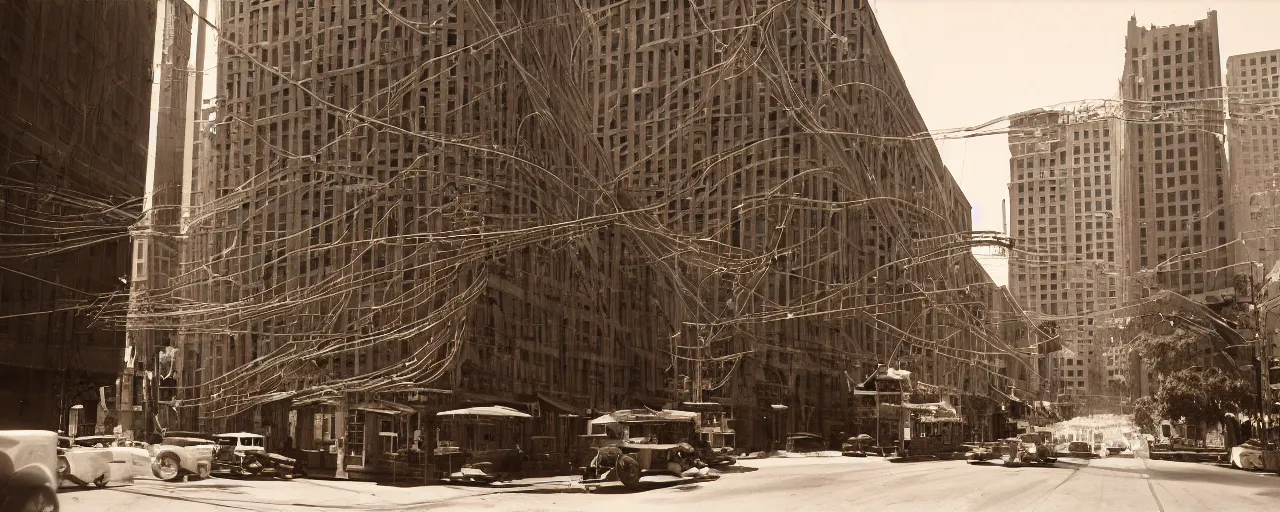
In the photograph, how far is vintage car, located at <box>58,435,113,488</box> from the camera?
37.3 feet

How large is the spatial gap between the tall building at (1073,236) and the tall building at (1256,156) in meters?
1.03

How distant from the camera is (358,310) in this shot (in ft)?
38.6

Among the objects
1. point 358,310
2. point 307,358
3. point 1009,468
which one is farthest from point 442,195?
point 1009,468

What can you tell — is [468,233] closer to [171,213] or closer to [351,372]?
[351,372]

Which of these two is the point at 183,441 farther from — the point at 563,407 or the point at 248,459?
the point at 563,407

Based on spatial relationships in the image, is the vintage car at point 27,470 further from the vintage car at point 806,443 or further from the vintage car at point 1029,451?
the vintage car at point 1029,451

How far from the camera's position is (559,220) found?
38.7ft

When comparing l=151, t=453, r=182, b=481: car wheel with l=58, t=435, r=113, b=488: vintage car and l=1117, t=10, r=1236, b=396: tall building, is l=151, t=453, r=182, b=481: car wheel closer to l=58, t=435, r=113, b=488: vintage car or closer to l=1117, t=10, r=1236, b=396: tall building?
l=58, t=435, r=113, b=488: vintage car

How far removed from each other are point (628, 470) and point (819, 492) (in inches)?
79.3

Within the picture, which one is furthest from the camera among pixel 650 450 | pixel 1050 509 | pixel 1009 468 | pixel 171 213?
pixel 171 213

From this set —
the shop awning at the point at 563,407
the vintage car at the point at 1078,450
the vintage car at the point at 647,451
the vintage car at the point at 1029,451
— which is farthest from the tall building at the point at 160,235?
the vintage car at the point at 1078,450

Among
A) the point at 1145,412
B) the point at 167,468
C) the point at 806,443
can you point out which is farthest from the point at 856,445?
the point at 167,468

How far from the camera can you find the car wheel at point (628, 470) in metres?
11.1

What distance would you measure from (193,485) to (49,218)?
3.71 m
